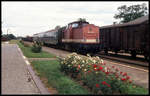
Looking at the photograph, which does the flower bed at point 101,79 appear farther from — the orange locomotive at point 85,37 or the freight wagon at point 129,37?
the orange locomotive at point 85,37

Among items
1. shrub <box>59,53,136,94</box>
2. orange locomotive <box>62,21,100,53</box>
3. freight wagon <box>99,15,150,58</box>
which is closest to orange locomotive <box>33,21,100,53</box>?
orange locomotive <box>62,21,100,53</box>

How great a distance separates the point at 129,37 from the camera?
16.5 m

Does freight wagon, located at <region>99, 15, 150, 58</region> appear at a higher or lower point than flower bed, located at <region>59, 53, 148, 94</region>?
higher

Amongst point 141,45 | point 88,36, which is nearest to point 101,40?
point 88,36

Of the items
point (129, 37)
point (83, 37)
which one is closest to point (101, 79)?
point (129, 37)

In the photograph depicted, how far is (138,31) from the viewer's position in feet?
49.3

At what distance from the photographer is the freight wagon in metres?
13.9

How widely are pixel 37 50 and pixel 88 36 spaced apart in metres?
6.07

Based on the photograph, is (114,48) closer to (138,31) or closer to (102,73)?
(138,31)

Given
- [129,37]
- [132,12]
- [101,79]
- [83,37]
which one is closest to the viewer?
[101,79]

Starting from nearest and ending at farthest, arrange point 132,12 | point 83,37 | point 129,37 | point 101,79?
point 101,79
point 129,37
point 83,37
point 132,12

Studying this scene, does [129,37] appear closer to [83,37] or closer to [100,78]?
[83,37]

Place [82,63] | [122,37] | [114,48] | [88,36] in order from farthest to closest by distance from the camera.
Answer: [88,36]
[114,48]
[122,37]
[82,63]

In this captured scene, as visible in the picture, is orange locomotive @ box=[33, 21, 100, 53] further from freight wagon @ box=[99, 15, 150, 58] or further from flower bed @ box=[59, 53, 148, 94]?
flower bed @ box=[59, 53, 148, 94]
